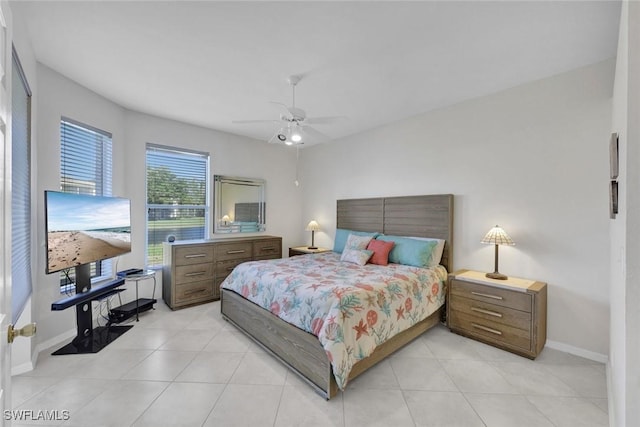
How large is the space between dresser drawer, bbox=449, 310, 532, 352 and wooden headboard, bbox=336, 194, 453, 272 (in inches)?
25.5

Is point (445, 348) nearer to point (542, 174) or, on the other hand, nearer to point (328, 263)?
point (328, 263)

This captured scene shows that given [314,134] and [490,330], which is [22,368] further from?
[314,134]

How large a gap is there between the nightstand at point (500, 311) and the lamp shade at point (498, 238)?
0.39 meters

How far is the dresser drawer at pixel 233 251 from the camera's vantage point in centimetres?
398

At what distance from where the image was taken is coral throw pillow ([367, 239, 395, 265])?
336 centimetres

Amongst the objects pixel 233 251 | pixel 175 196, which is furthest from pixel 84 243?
pixel 233 251

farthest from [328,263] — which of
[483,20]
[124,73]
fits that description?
[124,73]

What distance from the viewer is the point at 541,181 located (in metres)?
2.67

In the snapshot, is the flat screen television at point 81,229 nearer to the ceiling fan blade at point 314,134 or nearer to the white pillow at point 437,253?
the ceiling fan blade at point 314,134

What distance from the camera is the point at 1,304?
0.84 metres

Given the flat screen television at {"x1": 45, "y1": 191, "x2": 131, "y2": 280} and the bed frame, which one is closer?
the bed frame

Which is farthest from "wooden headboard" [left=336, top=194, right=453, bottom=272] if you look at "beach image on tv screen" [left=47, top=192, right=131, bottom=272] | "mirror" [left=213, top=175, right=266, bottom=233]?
"beach image on tv screen" [left=47, top=192, right=131, bottom=272]

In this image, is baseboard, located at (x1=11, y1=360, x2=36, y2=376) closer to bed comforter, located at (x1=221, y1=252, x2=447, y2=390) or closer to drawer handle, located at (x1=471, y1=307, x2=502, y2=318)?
bed comforter, located at (x1=221, y1=252, x2=447, y2=390)

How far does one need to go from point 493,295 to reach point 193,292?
3734 millimetres
